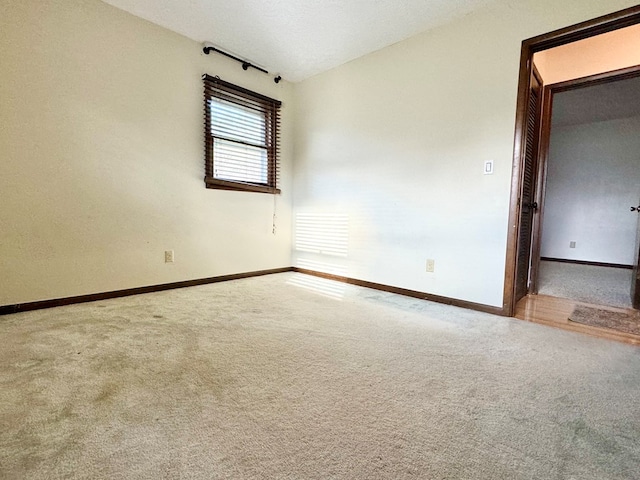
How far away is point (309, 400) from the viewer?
1.20 metres

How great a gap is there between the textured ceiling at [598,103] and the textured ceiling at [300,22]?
2.18 m

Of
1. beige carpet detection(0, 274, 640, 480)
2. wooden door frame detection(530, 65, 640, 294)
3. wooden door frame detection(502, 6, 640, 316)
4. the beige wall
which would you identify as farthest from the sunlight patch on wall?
the beige wall

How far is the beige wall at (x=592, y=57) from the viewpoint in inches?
98.7

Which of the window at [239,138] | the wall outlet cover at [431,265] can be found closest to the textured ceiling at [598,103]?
the wall outlet cover at [431,265]

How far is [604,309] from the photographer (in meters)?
2.48

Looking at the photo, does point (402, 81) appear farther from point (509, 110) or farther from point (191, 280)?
point (191, 280)

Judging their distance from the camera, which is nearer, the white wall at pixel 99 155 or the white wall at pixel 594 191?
the white wall at pixel 99 155

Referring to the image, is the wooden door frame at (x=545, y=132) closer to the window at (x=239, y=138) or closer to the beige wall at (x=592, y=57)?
the beige wall at (x=592, y=57)

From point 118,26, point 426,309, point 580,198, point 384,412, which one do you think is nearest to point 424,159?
point 426,309

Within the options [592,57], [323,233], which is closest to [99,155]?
[323,233]

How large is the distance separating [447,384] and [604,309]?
2.09 m

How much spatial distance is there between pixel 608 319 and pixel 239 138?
364 cm

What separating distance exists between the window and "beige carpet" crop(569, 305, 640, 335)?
10.3 feet

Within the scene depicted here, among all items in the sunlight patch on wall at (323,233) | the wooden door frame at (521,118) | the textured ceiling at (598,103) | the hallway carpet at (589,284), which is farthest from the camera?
the textured ceiling at (598,103)
